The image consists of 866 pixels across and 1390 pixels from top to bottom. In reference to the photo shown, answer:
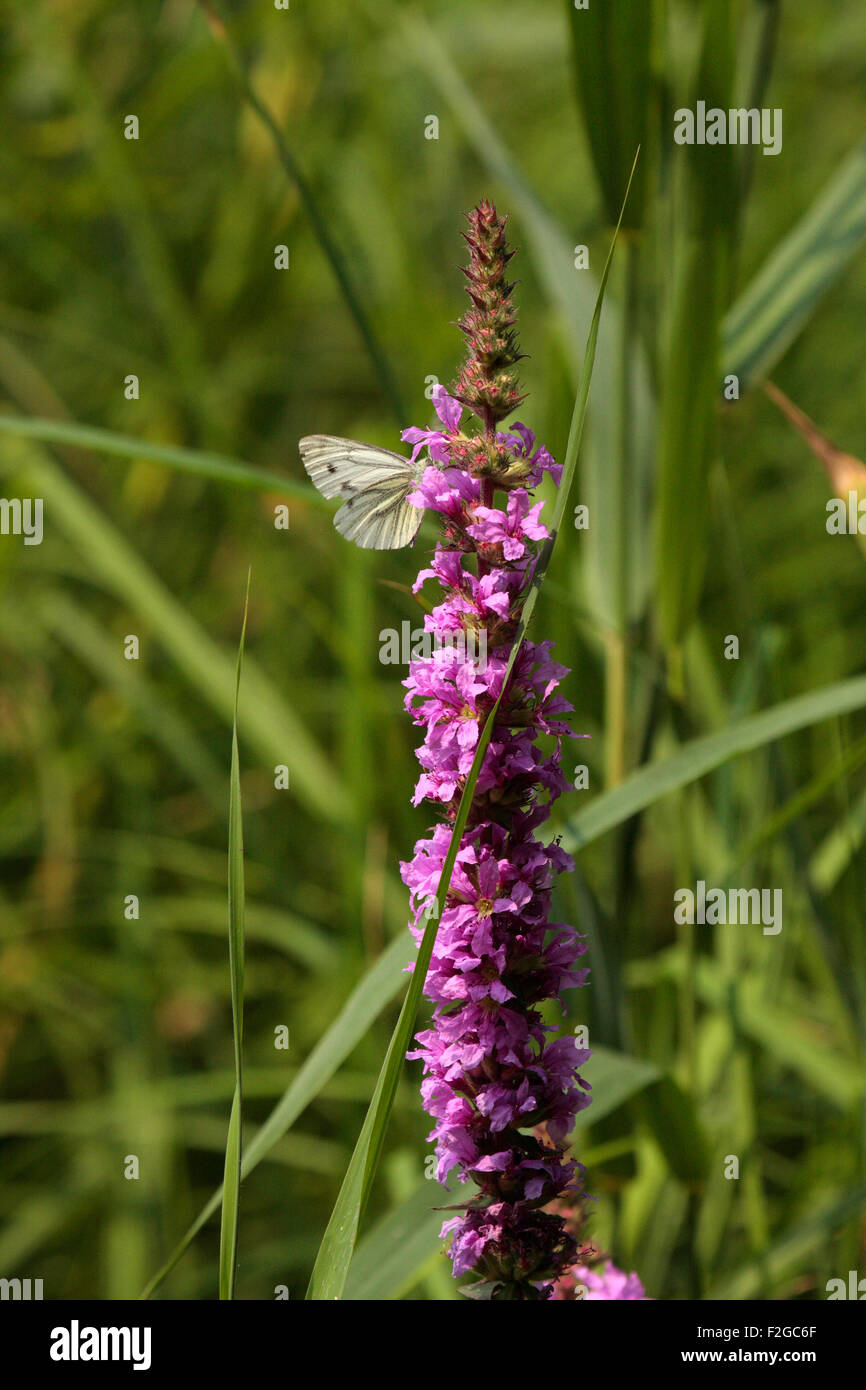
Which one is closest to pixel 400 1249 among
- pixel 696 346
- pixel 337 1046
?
pixel 337 1046

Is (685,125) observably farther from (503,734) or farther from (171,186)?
(171,186)

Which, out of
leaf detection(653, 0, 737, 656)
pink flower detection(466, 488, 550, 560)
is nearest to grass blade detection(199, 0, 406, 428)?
leaf detection(653, 0, 737, 656)

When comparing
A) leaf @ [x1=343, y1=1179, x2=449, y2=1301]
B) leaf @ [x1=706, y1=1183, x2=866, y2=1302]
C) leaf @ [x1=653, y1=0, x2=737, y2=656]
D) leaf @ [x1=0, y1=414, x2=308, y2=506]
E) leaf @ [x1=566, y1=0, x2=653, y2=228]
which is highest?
leaf @ [x1=566, y1=0, x2=653, y2=228]

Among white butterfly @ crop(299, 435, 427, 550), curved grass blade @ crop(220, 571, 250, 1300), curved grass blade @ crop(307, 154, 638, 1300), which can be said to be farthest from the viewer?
white butterfly @ crop(299, 435, 427, 550)

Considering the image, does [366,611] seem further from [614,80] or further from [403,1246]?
[403,1246]

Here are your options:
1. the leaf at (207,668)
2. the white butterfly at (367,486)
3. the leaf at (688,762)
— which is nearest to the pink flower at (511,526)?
the white butterfly at (367,486)

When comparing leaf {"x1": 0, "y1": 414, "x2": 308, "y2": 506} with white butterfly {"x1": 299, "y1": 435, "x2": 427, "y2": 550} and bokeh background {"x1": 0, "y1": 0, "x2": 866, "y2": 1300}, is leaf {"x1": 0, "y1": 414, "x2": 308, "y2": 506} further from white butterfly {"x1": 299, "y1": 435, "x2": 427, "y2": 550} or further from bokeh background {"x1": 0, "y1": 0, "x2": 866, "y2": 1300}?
white butterfly {"x1": 299, "y1": 435, "x2": 427, "y2": 550}
